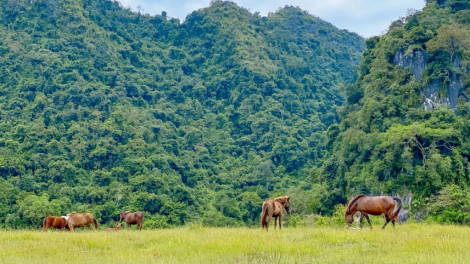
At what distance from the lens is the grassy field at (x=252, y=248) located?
9.02 meters

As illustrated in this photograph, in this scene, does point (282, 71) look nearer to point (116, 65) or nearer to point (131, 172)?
point (116, 65)

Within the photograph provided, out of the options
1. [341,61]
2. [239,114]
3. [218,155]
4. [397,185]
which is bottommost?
[397,185]

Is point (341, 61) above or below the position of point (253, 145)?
above

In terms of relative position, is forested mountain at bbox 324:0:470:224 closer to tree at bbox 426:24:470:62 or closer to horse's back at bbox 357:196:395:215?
tree at bbox 426:24:470:62

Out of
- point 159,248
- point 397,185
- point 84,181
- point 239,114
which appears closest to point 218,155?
point 239,114

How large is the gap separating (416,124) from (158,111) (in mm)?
51824

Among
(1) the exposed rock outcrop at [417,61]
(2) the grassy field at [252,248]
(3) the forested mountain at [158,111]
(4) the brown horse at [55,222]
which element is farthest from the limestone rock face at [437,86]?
(4) the brown horse at [55,222]

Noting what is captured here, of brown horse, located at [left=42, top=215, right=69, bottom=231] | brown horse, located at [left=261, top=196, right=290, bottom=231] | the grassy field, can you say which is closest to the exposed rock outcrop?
the grassy field

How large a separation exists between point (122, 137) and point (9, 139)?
546 inches

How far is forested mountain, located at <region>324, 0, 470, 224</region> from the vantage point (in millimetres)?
32250

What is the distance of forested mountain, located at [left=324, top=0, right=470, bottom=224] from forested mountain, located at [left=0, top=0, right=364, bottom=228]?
5515 millimetres

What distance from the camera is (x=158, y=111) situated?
78375 mm

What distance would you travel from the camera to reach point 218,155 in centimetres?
7325

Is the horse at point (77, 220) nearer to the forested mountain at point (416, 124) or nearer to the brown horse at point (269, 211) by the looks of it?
the brown horse at point (269, 211)
